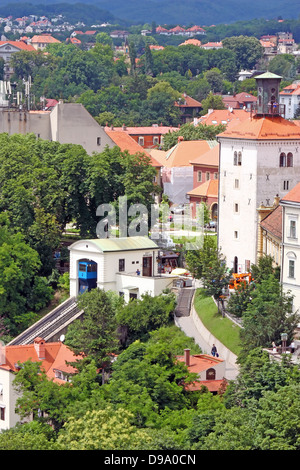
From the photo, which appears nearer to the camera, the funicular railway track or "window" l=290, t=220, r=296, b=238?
"window" l=290, t=220, r=296, b=238

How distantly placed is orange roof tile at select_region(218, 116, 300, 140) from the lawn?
8.21 meters

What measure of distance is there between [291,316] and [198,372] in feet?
14.9

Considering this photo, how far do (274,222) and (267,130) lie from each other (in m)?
5.26

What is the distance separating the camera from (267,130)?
68250 millimetres

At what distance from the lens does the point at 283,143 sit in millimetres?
68062

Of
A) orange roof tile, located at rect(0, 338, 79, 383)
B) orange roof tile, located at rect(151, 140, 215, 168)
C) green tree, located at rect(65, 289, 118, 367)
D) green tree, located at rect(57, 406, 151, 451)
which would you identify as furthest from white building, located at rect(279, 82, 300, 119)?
green tree, located at rect(57, 406, 151, 451)

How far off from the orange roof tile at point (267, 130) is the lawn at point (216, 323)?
8.21 metres

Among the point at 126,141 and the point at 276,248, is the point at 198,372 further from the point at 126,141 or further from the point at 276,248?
the point at 126,141

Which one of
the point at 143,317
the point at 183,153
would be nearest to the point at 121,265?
the point at 143,317

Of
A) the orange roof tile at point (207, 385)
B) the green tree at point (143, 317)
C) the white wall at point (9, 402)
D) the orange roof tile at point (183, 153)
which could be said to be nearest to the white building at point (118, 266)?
the green tree at point (143, 317)

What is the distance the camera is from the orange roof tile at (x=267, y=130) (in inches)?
2675

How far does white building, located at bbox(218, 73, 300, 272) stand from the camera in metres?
68.0

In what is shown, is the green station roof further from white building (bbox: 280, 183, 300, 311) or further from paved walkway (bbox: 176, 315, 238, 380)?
white building (bbox: 280, 183, 300, 311)
